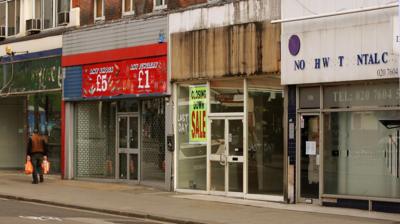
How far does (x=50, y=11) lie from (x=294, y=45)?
1192 centimetres

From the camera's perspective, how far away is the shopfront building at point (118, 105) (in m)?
→ 19.7

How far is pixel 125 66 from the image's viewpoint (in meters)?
20.6

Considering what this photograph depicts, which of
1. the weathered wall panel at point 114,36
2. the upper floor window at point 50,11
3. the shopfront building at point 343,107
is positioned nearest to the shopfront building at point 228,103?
the shopfront building at point 343,107

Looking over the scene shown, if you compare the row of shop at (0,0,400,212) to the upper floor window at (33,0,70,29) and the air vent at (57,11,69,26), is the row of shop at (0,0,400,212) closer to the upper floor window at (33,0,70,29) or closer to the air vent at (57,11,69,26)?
the air vent at (57,11,69,26)

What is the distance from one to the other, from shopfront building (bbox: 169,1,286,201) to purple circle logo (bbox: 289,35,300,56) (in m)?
0.45

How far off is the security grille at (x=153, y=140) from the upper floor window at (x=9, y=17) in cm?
870

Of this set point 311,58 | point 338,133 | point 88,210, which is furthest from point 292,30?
Answer: point 88,210

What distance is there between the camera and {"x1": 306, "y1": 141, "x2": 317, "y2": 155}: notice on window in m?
15.7

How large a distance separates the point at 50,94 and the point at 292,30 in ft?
36.7

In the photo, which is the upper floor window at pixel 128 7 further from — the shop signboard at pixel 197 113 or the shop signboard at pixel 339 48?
the shop signboard at pixel 339 48

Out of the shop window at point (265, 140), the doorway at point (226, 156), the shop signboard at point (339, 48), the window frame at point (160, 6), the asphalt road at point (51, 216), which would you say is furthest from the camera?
the window frame at point (160, 6)

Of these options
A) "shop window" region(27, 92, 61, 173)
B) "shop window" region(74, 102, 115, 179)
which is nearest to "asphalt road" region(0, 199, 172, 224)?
"shop window" region(74, 102, 115, 179)

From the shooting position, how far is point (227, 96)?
17859 mm

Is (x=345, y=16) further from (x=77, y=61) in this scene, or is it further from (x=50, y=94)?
(x=50, y=94)
